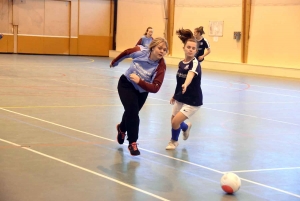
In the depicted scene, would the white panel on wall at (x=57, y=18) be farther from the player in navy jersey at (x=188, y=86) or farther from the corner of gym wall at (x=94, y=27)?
the player in navy jersey at (x=188, y=86)

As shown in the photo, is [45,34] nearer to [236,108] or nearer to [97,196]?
[236,108]

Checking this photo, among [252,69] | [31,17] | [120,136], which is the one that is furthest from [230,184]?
[31,17]

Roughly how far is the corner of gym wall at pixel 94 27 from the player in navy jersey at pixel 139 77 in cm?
2606

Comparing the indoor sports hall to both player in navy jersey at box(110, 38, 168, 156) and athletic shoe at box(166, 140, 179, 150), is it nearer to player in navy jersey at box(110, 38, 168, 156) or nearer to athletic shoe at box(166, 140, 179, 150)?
athletic shoe at box(166, 140, 179, 150)

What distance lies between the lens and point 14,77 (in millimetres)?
15453

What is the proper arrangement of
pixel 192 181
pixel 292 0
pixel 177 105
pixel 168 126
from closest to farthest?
1. pixel 192 181
2. pixel 177 105
3. pixel 168 126
4. pixel 292 0

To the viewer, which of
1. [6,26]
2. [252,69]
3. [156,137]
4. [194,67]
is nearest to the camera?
[194,67]

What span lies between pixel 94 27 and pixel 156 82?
88.4 ft

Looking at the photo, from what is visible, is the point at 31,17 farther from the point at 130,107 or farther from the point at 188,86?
the point at 130,107

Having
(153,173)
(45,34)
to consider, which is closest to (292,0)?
(45,34)

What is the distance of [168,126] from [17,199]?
4455 millimetres

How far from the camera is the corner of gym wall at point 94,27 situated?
31952 mm

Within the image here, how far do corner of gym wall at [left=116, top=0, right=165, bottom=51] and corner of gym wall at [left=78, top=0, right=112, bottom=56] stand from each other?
0.85m

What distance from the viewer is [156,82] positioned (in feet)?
20.4
